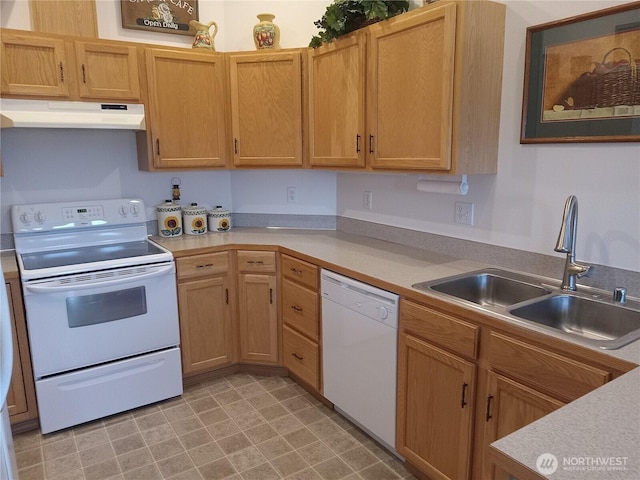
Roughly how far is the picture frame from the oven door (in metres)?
2.02

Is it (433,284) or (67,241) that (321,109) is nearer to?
(433,284)

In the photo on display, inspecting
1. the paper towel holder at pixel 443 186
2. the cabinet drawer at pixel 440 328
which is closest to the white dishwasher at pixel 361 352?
the cabinet drawer at pixel 440 328

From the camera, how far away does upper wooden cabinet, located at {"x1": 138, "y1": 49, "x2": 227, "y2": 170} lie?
111 inches

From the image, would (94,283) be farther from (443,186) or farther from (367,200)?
(443,186)

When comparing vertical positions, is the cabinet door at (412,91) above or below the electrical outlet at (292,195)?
above

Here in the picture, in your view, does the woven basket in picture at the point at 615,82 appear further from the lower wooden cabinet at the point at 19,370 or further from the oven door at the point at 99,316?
the lower wooden cabinet at the point at 19,370

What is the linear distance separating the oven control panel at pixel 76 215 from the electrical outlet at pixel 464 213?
76.0 inches

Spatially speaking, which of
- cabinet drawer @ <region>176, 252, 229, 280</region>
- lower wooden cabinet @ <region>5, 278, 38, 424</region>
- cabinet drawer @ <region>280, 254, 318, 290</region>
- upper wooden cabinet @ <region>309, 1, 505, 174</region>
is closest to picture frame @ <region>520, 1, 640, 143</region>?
upper wooden cabinet @ <region>309, 1, 505, 174</region>

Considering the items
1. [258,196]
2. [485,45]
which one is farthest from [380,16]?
[258,196]

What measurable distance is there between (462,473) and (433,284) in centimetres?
73

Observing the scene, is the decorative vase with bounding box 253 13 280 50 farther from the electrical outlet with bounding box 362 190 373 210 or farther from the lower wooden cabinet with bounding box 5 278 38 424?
the lower wooden cabinet with bounding box 5 278 38 424

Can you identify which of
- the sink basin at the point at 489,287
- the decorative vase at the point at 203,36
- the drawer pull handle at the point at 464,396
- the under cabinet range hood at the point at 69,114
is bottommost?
the drawer pull handle at the point at 464,396

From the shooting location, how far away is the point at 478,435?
1736 mm

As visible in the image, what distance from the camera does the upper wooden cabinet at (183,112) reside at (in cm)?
281
